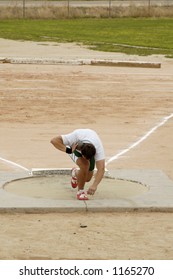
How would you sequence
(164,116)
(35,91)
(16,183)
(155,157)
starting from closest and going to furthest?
(16,183) < (155,157) < (164,116) < (35,91)

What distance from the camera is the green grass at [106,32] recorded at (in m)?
38.5

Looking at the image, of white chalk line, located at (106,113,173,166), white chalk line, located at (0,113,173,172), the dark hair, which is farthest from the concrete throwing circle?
white chalk line, located at (106,113,173,166)

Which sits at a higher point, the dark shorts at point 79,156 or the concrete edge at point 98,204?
the dark shorts at point 79,156

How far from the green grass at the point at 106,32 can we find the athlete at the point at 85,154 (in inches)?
916

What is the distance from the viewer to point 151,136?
60.4 ft

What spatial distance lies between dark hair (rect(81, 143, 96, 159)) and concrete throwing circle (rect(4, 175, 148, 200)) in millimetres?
805

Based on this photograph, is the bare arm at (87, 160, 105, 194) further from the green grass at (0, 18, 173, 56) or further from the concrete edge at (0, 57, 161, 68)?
the green grass at (0, 18, 173, 56)

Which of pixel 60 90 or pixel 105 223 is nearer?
pixel 105 223

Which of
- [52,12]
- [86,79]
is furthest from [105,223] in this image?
[52,12]

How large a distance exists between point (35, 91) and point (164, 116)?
4.85 m

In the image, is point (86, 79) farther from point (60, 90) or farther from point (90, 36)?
point (90, 36)

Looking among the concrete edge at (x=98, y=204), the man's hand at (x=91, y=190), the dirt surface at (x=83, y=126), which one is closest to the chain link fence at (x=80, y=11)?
the dirt surface at (x=83, y=126)

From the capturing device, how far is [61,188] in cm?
1347

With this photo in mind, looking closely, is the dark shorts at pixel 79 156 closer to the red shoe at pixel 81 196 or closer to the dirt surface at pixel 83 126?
the red shoe at pixel 81 196
